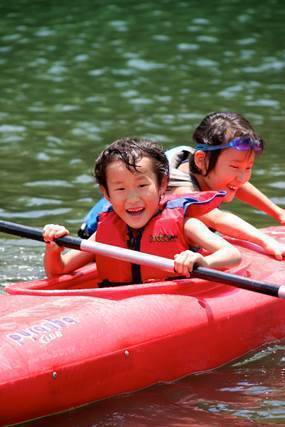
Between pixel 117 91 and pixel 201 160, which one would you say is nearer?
pixel 201 160

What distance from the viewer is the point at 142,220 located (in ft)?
17.1

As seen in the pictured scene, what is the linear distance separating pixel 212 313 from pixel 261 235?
833 millimetres

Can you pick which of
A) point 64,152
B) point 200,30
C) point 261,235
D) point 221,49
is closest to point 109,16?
point 200,30

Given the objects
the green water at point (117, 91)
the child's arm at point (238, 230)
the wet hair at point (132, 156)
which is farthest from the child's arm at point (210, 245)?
the green water at point (117, 91)

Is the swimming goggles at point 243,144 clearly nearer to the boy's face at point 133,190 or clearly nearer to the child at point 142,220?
the child at point 142,220

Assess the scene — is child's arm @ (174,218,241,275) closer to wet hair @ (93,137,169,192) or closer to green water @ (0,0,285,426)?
wet hair @ (93,137,169,192)

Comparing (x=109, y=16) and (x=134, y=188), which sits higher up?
(x=134, y=188)

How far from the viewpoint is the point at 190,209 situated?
5.28m

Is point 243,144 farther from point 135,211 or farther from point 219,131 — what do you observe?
point 135,211

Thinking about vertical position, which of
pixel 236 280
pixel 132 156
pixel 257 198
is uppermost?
pixel 132 156

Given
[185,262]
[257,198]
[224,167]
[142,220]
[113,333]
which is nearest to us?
[113,333]

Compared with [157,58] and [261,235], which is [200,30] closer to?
[157,58]

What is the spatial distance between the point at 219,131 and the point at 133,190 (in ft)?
2.87

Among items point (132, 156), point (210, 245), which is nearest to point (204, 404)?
point (210, 245)
